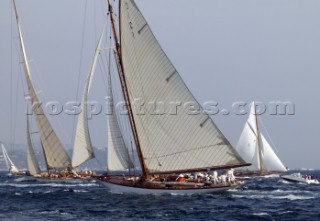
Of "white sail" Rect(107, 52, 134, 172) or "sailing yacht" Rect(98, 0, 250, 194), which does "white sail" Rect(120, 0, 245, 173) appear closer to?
"sailing yacht" Rect(98, 0, 250, 194)

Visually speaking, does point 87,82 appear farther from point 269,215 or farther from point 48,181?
point 269,215

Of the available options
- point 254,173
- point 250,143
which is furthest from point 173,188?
point 250,143

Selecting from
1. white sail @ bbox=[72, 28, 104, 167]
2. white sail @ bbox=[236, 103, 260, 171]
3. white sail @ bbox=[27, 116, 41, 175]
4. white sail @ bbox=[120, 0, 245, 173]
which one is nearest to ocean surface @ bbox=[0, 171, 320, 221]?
white sail @ bbox=[120, 0, 245, 173]

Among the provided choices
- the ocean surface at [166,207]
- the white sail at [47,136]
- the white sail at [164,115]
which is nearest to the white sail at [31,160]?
the white sail at [47,136]

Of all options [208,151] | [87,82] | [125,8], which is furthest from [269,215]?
[87,82]

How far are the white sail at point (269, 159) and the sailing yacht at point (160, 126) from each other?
68852 millimetres

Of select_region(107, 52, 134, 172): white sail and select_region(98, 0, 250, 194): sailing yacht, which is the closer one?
select_region(98, 0, 250, 194): sailing yacht

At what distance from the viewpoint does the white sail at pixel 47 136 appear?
323 ft

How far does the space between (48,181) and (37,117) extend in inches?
384

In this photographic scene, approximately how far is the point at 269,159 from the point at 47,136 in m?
47.7

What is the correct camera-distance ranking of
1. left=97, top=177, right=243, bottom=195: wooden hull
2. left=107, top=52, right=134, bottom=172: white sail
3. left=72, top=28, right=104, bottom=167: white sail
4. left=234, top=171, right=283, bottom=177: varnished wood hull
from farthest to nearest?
left=234, top=171, right=283, bottom=177: varnished wood hull → left=72, top=28, right=104, bottom=167: white sail → left=107, top=52, right=134, bottom=172: white sail → left=97, top=177, right=243, bottom=195: wooden hull

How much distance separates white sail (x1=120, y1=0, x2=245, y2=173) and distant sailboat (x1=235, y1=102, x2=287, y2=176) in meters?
70.2

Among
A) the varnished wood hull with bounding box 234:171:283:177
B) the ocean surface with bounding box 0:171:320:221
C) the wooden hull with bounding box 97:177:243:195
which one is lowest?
the ocean surface with bounding box 0:171:320:221

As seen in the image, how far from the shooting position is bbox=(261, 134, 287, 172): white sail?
130m
